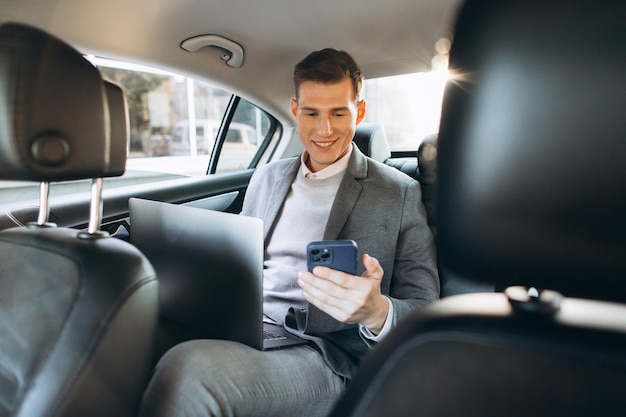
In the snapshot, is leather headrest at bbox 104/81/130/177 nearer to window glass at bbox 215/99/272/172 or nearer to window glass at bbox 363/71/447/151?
window glass at bbox 363/71/447/151

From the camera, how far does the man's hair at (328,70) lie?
1.59 m

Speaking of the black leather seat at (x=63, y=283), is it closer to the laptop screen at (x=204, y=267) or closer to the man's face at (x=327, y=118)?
the laptop screen at (x=204, y=267)

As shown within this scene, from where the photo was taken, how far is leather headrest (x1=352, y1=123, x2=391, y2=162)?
2189 millimetres

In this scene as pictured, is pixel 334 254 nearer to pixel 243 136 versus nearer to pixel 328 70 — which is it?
pixel 328 70

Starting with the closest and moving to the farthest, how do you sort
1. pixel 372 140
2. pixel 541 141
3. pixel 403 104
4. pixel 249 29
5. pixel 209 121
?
pixel 541 141 < pixel 249 29 < pixel 372 140 < pixel 403 104 < pixel 209 121

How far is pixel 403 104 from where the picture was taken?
2.88m

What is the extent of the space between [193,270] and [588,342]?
37.3 inches

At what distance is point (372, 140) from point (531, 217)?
5.78 feet

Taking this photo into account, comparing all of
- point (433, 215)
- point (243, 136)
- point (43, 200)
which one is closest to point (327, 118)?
point (43, 200)

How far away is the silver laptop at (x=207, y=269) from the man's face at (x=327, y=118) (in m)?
0.60

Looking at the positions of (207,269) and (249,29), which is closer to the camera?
(207,269)

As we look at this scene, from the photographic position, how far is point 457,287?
59.4 inches

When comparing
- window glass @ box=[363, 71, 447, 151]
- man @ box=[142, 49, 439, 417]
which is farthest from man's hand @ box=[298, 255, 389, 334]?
window glass @ box=[363, 71, 447, 151]

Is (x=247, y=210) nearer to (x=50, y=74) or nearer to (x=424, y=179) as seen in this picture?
(x=424, y=179)
